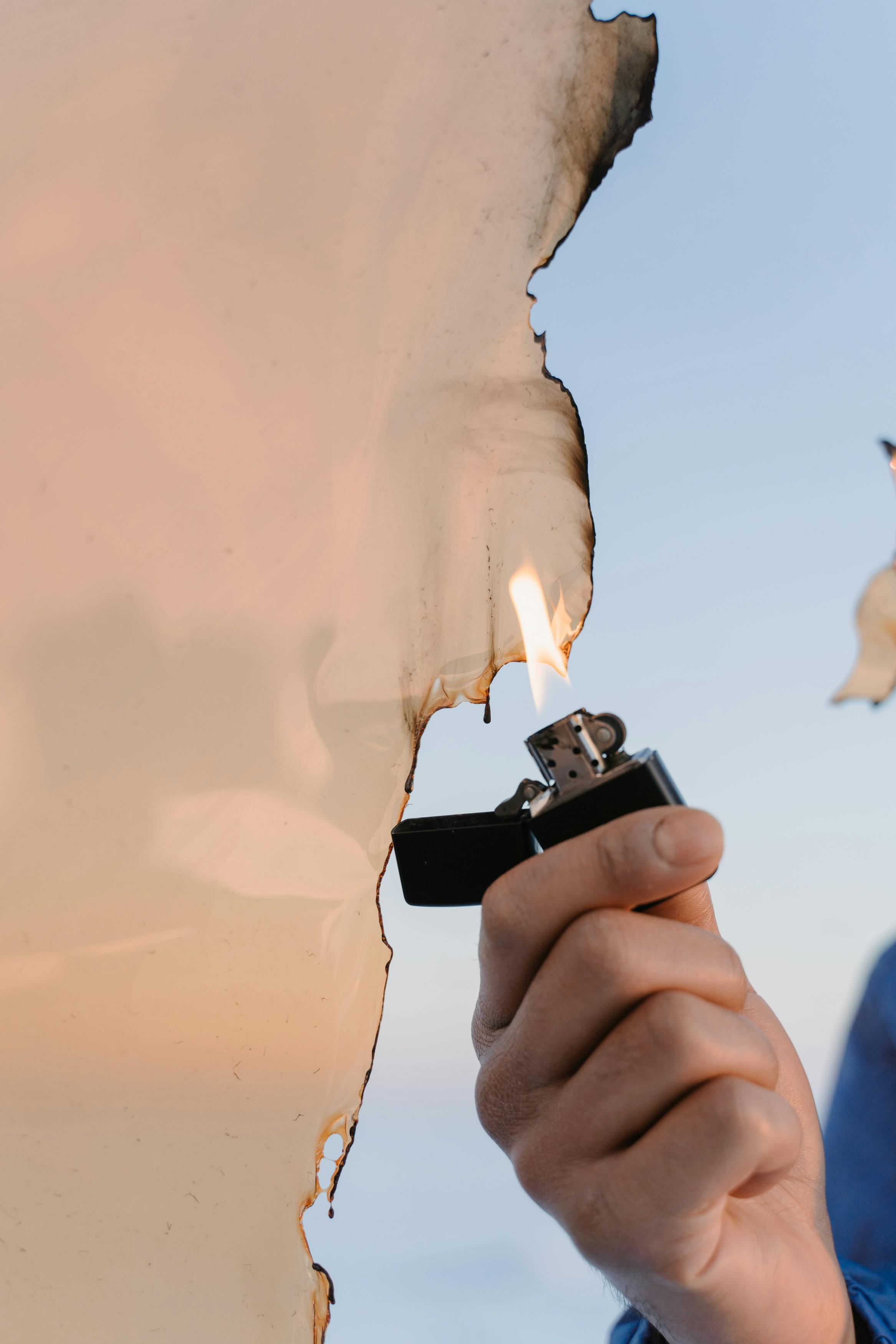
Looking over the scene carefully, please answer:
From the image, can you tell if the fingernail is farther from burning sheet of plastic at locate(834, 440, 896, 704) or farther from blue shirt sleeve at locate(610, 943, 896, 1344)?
burning sheet of plastic at locate(834, 440, 896, 704)

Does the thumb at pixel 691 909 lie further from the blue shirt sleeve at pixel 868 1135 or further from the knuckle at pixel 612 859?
the blue shirt sleeve at pixel 868 1135

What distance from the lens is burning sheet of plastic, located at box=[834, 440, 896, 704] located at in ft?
4.14

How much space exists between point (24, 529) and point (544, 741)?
0.57 meters

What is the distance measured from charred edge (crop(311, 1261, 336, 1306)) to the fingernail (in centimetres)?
64

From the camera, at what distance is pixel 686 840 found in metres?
0.41

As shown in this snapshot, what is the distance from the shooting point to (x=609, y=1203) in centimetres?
45

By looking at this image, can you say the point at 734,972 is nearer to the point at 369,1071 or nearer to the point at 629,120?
the point at 369,1071

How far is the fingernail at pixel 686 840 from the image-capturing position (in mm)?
410

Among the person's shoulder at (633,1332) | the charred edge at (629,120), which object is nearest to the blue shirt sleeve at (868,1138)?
the person's shoulder at (633,1332)

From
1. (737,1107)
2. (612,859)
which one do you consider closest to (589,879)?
(612,859)

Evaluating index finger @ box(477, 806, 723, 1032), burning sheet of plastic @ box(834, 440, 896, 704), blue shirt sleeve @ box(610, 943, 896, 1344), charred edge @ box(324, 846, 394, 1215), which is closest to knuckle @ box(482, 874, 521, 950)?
index finger @ box(477, 806, 723, 1032)

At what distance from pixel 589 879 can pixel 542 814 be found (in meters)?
0.06

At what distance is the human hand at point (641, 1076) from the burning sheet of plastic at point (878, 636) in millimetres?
941

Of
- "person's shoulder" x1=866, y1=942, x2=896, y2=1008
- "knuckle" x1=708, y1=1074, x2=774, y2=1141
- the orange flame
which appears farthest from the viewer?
"person's shoulder" x1=866, y1=942, x2=896, y2=1008
